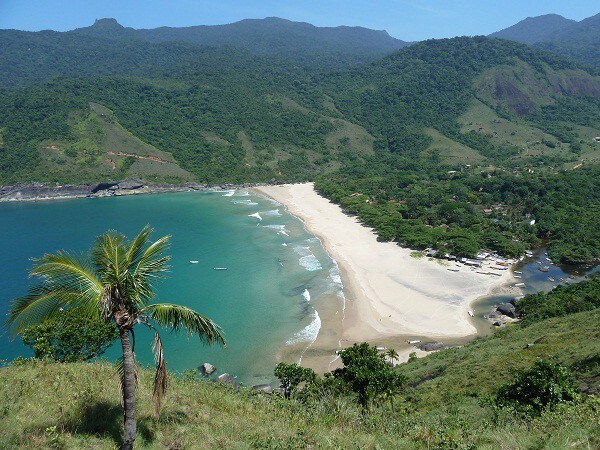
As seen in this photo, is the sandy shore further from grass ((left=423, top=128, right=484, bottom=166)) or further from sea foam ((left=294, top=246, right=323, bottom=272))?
grass ((left=423, top=128, right=484, bottom=166))

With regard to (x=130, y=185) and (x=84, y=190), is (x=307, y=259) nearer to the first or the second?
(x=130, y=185)

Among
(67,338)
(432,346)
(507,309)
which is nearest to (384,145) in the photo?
(507,309)

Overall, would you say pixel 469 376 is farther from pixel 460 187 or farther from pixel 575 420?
pixel 460 187

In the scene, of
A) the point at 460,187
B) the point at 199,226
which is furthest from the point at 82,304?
the point at 460,187

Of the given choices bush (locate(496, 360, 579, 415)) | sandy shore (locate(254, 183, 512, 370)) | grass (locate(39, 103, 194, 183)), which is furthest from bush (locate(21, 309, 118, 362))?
grass (locate(39, 103, 194, 183))

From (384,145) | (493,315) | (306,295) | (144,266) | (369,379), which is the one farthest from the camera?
(384,145)

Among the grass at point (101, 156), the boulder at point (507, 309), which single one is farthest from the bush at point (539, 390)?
the grass at point (101, 156)
